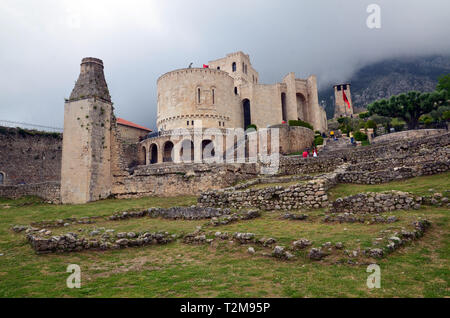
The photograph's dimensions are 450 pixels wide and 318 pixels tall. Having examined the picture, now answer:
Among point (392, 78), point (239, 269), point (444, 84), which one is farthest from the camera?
point (392, 78)

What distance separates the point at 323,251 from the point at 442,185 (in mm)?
7355

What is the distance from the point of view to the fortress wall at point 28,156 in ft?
107

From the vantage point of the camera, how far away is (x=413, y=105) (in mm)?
38344

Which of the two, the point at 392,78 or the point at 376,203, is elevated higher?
the point at 392,78

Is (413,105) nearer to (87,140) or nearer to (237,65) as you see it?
(237,65)

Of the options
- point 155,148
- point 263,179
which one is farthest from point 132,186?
point 155,148

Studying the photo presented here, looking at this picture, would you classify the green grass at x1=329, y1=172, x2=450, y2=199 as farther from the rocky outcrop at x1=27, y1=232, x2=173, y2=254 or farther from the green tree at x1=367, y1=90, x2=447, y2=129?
the green tree at x1=367, y1=90, x2=447, y2=129

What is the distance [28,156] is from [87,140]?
18.3 metres

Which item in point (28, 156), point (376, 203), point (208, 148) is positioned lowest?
point (376, 203)

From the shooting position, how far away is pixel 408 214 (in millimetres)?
9414

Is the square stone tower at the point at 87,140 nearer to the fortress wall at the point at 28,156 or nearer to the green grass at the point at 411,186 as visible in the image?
the fortress wall at the point at 28,156

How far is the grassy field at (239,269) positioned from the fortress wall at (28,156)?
27.5 meters

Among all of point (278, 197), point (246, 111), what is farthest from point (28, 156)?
point (246, 111)
